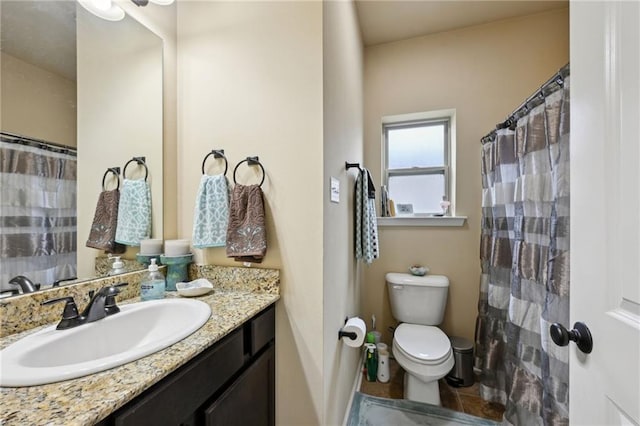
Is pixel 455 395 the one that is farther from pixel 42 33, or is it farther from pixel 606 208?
pixel 42 33

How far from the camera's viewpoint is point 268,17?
45.9 inches

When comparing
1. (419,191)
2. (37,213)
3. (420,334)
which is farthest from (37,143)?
(419,191)

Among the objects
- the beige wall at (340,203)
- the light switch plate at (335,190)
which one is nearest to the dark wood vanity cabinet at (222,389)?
the beige wall at (340,203)

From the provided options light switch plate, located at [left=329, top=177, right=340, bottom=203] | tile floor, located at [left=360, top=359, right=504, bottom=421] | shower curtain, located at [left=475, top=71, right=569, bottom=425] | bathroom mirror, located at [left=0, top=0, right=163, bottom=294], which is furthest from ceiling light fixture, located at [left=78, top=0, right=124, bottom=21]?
tile floor, located at [left=360, top=359, right=504, bottom=421]

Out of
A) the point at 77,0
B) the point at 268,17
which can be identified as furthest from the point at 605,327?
the point at 77,0

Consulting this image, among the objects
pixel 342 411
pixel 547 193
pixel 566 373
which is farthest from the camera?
pixel 342 411

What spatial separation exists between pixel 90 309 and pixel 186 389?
45 centimetres

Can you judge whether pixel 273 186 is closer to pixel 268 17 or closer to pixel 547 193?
pixel 268 17

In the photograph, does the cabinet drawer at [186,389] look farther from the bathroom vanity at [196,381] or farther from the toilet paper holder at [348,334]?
the toilet paper holder at [348,334]

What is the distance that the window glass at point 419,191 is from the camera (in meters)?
2.21

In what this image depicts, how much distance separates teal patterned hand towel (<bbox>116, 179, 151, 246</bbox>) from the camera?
114 centimetres

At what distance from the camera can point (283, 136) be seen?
113 cm

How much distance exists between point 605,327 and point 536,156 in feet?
3.03

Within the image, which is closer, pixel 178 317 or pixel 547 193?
pixel 178 317
